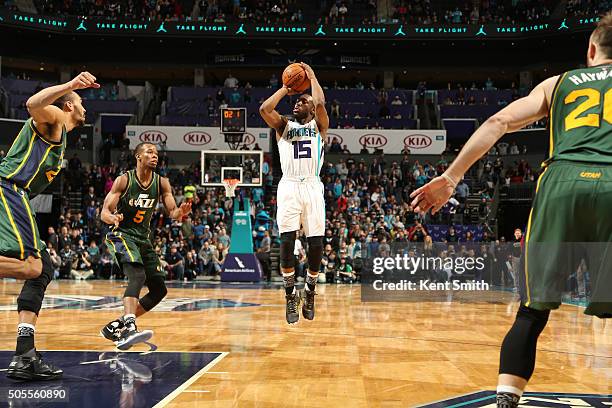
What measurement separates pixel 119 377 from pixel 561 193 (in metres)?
3.32

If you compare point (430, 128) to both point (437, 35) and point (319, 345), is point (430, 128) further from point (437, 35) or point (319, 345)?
point (319, 345)

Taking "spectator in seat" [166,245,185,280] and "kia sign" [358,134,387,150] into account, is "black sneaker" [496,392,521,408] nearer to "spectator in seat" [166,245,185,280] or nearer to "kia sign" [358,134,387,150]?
"spectator in seat" [166,245,185,280]

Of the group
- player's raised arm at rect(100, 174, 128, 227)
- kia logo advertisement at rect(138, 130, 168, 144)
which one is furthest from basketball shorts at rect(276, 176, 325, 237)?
kia logo advertisement at rect(138, 130, 168, 144)

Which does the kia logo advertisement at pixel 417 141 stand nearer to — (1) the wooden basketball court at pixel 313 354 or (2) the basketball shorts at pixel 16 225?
(1) the wooden basketball court at pixel 313 354

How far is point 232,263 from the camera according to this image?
17531 millimetres

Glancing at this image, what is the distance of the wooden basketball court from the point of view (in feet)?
14.1

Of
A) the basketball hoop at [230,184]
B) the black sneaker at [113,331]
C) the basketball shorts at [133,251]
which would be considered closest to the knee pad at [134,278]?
the basketball shorts at [133,251]

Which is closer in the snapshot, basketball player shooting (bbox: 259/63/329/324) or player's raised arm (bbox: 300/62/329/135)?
player's raised arm (bbox: 300/62/329/135)

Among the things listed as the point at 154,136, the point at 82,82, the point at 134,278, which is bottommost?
the point at 134,278

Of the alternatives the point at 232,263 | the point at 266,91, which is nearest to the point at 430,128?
the point at 266,91

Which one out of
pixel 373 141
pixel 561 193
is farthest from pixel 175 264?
pixel 561 193

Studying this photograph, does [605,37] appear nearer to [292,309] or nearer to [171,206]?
[292,309]

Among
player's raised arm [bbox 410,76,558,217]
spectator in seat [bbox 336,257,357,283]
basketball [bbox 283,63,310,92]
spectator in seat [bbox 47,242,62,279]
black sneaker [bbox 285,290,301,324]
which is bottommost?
→ spectator in seat [bbox 336,257,357,283]

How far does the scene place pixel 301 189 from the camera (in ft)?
22.2
